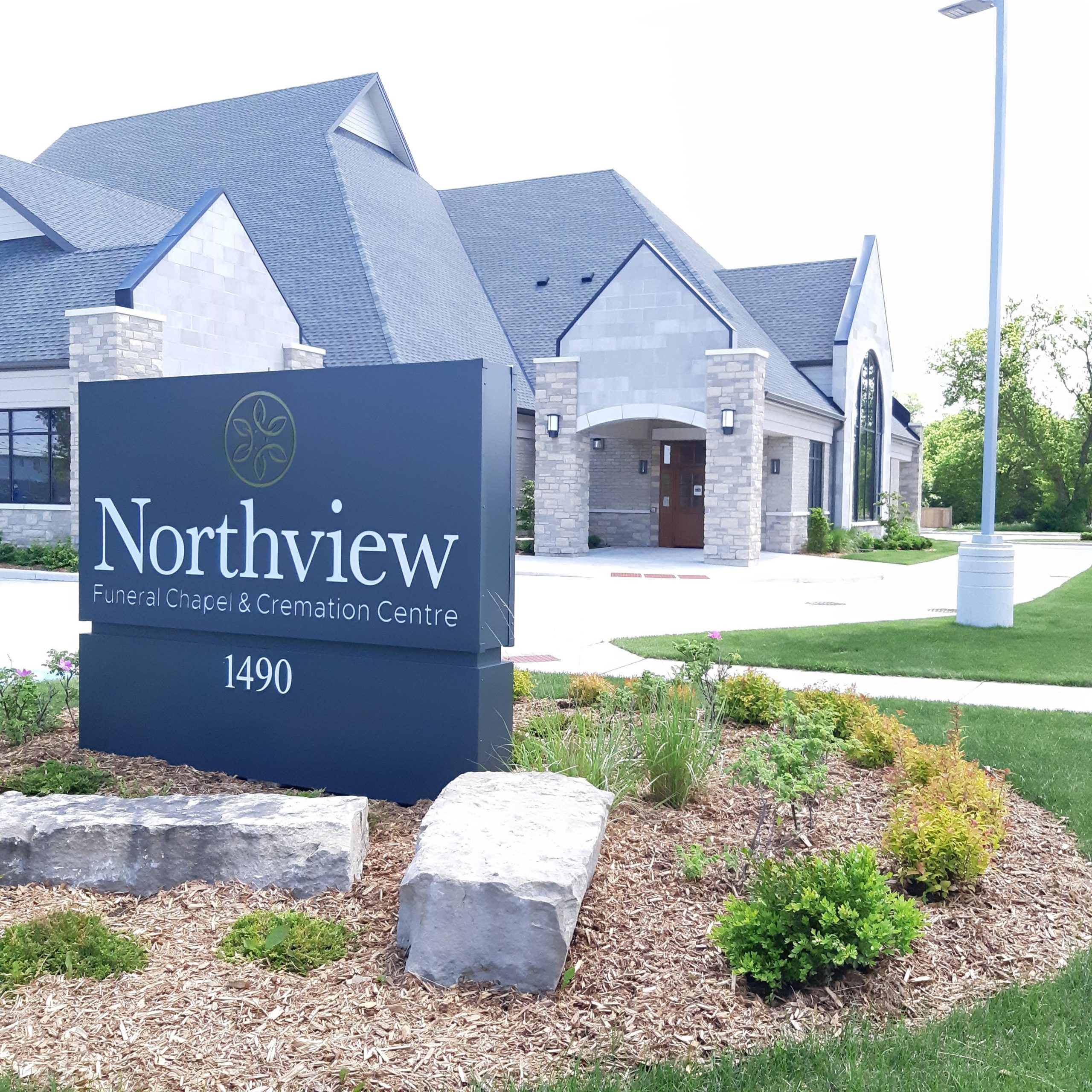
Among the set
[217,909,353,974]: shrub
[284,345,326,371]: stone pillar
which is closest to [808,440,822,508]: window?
[284,345,326,371]: stone pillar

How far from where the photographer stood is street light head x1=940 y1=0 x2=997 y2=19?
40.0 ft

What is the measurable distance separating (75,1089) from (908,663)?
8.88 m

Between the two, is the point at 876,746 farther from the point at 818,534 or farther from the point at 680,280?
the point at 818,534

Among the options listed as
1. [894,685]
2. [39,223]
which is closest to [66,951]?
[894,685]

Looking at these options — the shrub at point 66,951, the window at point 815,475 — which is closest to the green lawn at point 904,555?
the window at point 815,475

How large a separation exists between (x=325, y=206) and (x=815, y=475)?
52.4ft

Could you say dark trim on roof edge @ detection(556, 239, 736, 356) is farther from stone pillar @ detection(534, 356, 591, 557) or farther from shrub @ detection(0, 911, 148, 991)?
shrub @ detection(0, 911, 148, 991)

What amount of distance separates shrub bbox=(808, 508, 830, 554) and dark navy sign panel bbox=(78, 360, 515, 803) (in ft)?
79.9

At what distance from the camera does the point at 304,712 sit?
18.9 ft

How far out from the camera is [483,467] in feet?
17.3

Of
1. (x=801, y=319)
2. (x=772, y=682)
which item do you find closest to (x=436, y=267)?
(x=801, y=319)

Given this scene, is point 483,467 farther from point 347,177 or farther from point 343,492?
point 347,177

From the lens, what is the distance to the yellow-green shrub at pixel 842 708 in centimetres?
654

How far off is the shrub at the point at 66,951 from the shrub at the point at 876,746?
154 inches
